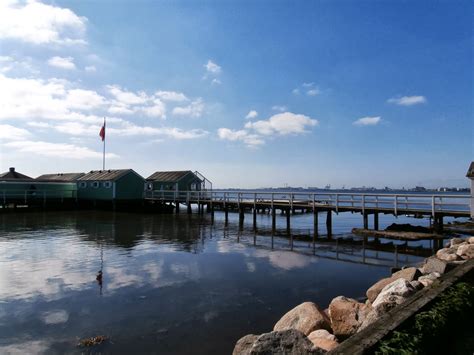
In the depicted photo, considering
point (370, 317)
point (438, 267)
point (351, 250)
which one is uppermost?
point (438, 267)

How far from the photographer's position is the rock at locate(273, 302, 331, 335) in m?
6.31

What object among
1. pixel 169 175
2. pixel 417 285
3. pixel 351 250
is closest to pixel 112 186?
pixel 169 175

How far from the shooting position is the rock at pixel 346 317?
19.9 feet

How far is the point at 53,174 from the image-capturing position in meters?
52.7

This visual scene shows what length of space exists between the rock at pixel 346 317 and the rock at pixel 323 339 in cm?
40

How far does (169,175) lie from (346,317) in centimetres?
3770

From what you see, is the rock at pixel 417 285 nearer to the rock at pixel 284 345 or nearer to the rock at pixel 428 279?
the rock at pixel 428 279

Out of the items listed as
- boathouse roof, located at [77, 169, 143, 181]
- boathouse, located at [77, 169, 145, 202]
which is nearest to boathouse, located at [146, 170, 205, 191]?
boathouse, located at [77, 169, 145, 202]

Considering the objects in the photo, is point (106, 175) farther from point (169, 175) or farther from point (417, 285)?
point (417, 285)

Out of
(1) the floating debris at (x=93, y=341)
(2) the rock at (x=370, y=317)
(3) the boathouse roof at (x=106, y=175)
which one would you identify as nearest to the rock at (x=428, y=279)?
(2) the rock at (x=370, y=317)

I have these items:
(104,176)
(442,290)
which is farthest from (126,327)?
(104,176)

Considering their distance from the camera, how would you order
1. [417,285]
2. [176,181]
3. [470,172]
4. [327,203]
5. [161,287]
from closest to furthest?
[417,285] < [161,287] < [470,172] < [327,203] < [176,181]

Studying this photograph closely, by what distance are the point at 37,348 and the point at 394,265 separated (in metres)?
12.0

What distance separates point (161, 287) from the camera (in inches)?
392
